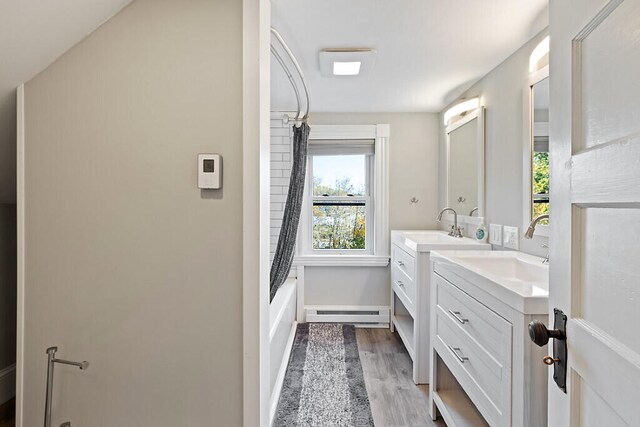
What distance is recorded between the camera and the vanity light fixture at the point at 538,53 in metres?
1.83

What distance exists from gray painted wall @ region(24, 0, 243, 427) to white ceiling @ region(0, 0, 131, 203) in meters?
0.04

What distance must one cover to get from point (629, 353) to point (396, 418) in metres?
1.77

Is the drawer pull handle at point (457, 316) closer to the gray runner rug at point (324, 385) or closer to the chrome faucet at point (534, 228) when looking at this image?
the chrome faucet at point (534, 228)

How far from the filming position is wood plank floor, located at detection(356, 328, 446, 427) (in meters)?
2.01

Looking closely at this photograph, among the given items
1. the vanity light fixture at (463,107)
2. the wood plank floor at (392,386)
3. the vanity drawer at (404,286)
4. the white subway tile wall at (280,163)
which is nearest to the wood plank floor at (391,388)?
the wood plank floor at (392,386)

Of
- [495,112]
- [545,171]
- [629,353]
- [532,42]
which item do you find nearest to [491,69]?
[495,112]

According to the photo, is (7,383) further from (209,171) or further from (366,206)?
(366,206)

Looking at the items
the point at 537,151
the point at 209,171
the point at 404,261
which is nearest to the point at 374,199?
the point at 404,261

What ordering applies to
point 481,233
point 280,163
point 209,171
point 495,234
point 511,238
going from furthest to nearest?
point 280,163
point 481,233
point 495,234
point 511,238
point 209,171

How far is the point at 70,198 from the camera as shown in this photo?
51.1 inches

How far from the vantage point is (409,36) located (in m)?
2.00

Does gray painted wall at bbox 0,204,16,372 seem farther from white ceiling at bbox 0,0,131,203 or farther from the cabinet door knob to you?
the cabinet door knob

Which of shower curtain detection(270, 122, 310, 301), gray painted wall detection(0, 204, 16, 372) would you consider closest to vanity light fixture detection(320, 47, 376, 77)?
shower curtain detection(270, 122, 310, 301)

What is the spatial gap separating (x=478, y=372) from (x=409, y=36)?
5.73 feet
